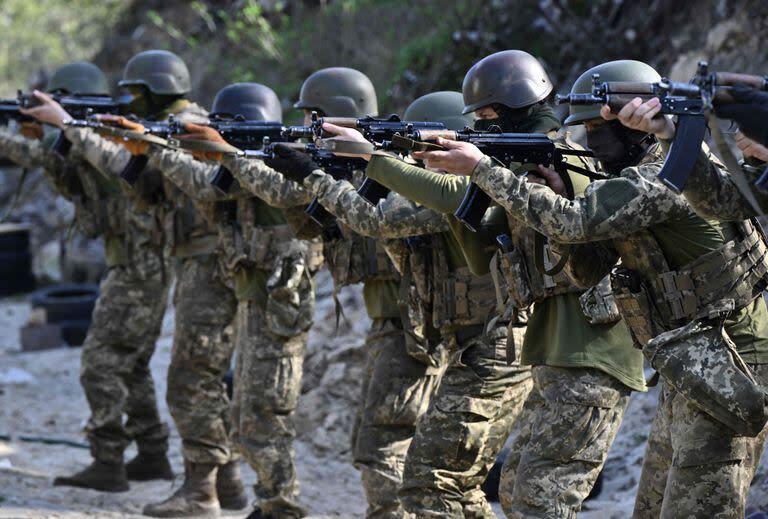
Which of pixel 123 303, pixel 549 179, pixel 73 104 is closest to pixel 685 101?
pixel 549 179

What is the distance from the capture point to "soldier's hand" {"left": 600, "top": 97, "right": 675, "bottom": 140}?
3.76 m

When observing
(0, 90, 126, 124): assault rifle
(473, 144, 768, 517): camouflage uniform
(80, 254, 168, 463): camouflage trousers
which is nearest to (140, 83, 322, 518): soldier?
(80, 254, 168, 463): camouflage trousers

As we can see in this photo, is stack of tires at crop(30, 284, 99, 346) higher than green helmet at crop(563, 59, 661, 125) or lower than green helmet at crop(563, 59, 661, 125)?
lower

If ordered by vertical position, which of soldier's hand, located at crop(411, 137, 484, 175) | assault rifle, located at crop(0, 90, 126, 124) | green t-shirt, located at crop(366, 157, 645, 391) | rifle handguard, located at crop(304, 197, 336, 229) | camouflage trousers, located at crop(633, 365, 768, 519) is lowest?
camouflage trousers, located at crop(633, 365, 768, 519)

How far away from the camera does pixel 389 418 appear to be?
216 inches

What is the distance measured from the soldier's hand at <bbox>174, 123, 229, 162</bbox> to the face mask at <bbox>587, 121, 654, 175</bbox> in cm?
264

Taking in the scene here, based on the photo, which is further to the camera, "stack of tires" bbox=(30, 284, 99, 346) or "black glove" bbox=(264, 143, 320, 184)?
"stack of tires" bbox=(30, 284, 99, 346)

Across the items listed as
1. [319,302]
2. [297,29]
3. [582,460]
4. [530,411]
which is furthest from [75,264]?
[582,460]

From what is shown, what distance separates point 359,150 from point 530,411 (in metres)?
1.47

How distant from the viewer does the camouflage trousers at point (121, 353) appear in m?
7.52

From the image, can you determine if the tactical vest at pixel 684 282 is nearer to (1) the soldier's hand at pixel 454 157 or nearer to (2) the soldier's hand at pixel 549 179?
(2) the soldier's hand at pixel 549 179

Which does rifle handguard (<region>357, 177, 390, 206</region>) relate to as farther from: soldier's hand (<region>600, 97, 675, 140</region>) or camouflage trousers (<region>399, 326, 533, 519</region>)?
soldier's hand (<region>600, 97, 675, 140</region>)

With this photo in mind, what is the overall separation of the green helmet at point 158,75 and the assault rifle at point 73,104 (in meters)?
0.27

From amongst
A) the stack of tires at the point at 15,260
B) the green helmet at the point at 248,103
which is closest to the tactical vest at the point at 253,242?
the green helmet at the point at 248,103
